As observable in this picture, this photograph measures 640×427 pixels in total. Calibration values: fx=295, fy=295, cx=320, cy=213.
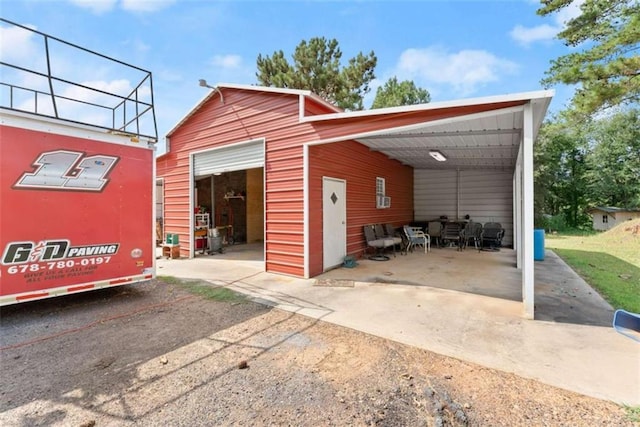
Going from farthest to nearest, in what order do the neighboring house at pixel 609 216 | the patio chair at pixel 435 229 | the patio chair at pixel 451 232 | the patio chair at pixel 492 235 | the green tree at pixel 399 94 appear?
the green tree at pixel 399 94, the neighboring house at pixel 609 216, the patio chair at pixel 435 229, the patio chair at pixel 451 232, the patio chair at pixel 492 235

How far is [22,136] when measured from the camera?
3506 mm

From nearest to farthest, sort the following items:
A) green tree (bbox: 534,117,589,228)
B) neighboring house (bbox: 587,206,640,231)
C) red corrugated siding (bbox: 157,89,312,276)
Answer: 1. red corrugated siding (bbox: 157,89,312,276)
2. neighboring house (bbox: 587,206,640,231)
3. green tree (bbox: 534,117,589,228)

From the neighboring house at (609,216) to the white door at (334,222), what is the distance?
20.4 metres

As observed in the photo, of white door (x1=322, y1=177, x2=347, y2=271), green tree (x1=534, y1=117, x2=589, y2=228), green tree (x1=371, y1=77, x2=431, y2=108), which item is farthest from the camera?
green tree (x1=371, y1=77, x2=431, y2=108)

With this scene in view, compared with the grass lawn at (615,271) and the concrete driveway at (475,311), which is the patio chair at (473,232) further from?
the concrete driveway at (475,311)

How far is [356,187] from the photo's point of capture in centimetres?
775

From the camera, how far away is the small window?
8969 mm

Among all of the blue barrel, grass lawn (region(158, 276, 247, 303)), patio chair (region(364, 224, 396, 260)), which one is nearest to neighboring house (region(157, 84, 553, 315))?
patio chair (region(364, 224, 396, 260))

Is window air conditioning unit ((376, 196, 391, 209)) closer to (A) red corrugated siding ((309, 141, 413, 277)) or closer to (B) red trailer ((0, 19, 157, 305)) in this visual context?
(A) red corrugated siding ((309, 141, 413, 277))

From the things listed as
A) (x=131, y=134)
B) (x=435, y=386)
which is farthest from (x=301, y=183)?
(x=435, y=386)

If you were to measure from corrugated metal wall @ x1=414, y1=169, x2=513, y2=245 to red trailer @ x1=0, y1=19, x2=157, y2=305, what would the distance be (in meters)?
9.98

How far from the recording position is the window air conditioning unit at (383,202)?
29.5 ft

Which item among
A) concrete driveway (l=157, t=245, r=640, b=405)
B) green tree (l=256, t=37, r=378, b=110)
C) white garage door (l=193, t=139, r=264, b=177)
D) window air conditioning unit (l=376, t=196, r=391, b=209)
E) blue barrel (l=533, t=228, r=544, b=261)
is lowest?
concrete driveway (l=157, t=245, r=640, b=405)

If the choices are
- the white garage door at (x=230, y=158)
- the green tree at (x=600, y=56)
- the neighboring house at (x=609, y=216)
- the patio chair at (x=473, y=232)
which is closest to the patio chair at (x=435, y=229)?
the patio chair at (x=473, y=232)
